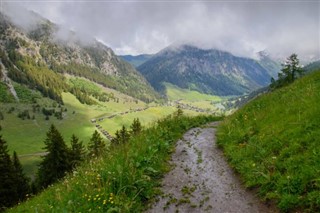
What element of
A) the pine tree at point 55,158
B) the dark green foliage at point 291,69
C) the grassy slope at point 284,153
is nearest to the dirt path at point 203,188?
the grassy slope at point 284,153

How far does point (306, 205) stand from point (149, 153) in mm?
7595

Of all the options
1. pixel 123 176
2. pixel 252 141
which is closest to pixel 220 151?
pixel 252 141

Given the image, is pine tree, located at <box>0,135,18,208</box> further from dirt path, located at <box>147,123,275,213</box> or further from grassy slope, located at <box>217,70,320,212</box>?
grassy slope, located at <box>217,70,320,212</box>

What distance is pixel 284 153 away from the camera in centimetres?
1109

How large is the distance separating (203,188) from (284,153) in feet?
11.6

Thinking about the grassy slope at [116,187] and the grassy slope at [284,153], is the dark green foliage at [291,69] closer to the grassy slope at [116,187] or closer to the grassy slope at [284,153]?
the grassy slope at [284,153]

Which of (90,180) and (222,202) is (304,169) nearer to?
(222,202)

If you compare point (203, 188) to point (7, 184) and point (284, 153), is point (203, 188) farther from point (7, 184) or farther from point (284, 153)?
point (7, 184)

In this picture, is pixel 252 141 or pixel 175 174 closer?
pixel 175 174

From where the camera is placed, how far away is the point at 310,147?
10.3 metres

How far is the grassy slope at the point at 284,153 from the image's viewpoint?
8656 millimetres

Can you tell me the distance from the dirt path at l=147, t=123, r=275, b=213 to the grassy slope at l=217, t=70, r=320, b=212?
1.87ft

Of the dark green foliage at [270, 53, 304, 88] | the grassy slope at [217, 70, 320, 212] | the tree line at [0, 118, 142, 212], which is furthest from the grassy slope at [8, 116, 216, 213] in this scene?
the dark green foliage at [270, 53, 304, 88]

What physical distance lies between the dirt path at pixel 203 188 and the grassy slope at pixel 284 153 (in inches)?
22.4
